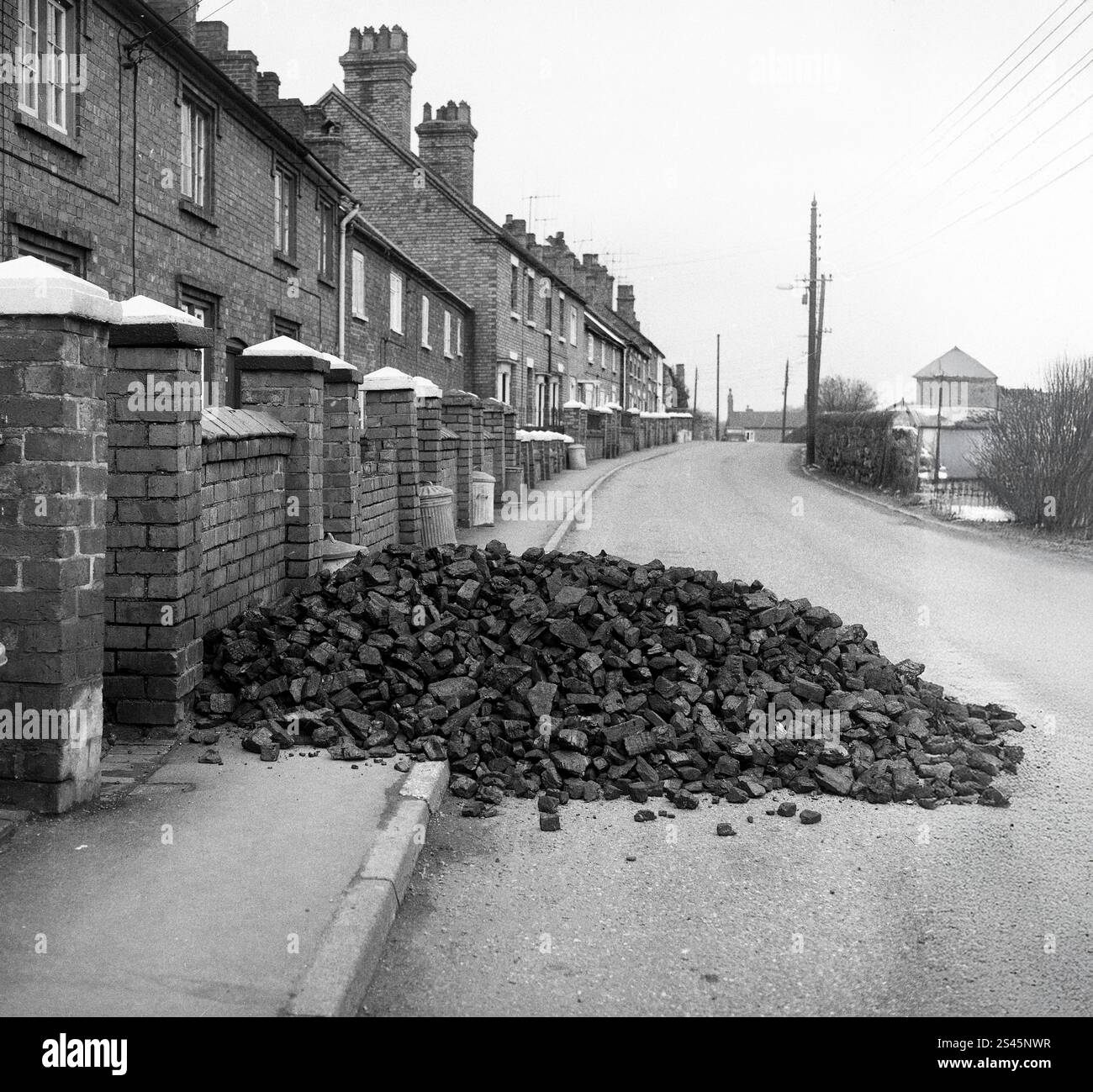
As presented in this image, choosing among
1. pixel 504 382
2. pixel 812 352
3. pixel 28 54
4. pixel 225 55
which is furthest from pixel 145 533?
pixel 812 352

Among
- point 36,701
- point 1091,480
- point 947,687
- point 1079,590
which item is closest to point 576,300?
point 1091,480

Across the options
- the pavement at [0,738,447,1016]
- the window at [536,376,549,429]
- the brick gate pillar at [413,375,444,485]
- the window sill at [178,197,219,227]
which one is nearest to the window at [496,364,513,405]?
the window at [536,376,549,429]

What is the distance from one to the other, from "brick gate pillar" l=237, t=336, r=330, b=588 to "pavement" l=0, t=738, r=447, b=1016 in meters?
2.95

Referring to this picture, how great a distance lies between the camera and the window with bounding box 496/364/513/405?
36.6m

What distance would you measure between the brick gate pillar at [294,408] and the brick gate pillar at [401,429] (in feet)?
15.0

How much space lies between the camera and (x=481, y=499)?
1811cm

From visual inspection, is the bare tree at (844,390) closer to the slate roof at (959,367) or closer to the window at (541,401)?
the slate roof at (959,367)

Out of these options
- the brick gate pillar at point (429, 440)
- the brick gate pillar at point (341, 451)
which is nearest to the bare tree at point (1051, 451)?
the brick gate pillar at point (429, 440)

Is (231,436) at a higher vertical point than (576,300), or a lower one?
lower

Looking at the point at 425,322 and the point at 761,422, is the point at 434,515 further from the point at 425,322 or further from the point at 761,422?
the point at 761,422

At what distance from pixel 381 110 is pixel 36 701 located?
3132 cm

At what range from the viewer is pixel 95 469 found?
4.99m

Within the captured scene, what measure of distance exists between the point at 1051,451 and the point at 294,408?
15954mm
